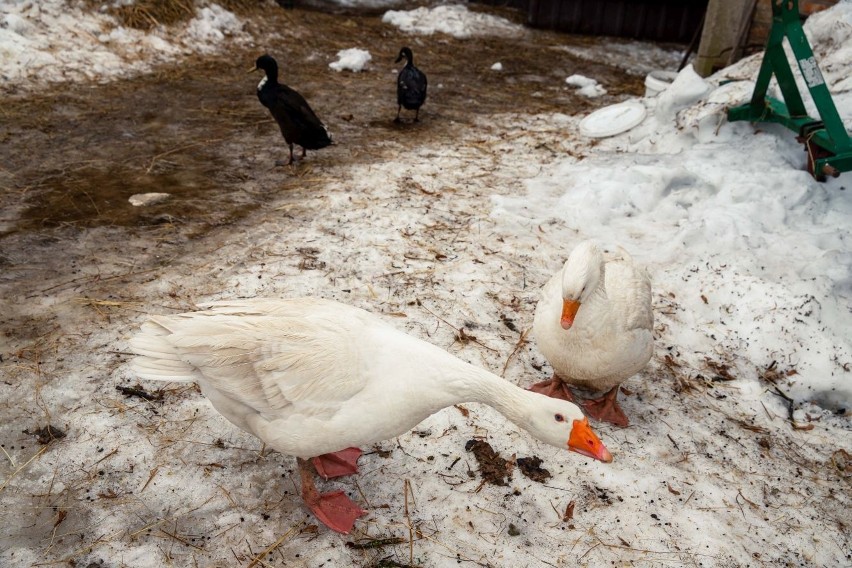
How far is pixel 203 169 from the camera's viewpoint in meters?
5.79

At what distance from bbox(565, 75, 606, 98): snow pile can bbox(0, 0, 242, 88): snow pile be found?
608 centimetres

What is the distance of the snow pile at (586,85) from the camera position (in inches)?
347

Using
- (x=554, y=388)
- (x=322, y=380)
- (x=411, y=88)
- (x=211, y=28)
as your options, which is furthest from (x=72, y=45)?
(x=554, y=388)

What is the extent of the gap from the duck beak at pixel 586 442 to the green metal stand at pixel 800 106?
3520mm

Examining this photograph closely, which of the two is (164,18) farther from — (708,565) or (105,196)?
(708,565)

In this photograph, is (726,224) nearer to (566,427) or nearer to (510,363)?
(510,363)

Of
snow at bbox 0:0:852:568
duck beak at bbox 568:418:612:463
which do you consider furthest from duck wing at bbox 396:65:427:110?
duck beak at bbox 568:418:612:463

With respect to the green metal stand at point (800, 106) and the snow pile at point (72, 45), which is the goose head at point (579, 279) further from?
the snow pile at point (72, 45)

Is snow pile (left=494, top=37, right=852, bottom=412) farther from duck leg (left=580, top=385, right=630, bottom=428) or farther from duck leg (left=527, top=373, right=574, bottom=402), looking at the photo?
duck leg (left=527, top=373, right=574, bottom=402)

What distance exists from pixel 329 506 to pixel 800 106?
204 inches

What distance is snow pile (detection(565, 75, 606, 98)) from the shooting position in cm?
882

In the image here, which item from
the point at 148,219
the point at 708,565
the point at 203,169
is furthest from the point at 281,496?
the point at 203,169

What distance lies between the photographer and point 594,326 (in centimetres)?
301

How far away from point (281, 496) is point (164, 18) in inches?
360
